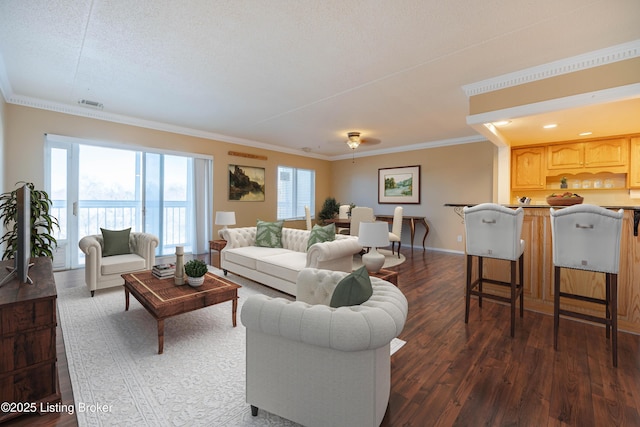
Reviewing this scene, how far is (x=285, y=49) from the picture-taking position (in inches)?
102

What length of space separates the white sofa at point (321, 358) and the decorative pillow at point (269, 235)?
288 centimetres

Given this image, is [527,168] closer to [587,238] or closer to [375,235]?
[587,238]

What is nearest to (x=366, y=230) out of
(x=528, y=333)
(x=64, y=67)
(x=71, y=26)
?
(x=528, y=333)

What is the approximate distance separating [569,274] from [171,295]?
12.6 ft

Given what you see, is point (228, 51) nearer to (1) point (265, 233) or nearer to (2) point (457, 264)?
(1) point (265, 233)

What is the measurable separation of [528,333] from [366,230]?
5.64ft

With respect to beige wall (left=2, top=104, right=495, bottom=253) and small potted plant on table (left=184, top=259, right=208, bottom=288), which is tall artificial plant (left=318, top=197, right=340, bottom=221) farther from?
small potted plant on table (left=184, top=259, right=208, bottom=288)

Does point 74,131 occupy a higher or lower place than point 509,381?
higher

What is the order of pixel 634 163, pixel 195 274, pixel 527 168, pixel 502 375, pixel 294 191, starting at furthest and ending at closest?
pixel 294 191 → pixel 527 168 → pixel 634 163 → pixel 195 274 → pixel 502 375

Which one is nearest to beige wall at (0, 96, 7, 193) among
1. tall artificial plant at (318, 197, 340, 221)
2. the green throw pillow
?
the green throw pillow

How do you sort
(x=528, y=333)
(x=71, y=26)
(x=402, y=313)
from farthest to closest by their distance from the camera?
(x=528, y=333) → (x=71, y=26) → (x=402, y=313)

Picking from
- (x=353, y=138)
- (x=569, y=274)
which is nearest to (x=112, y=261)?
(x=353, y=138)

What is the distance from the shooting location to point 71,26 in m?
2.29

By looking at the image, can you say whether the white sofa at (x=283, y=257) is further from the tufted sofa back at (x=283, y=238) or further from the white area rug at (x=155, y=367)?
the white area rug at (x=155, y=367)
